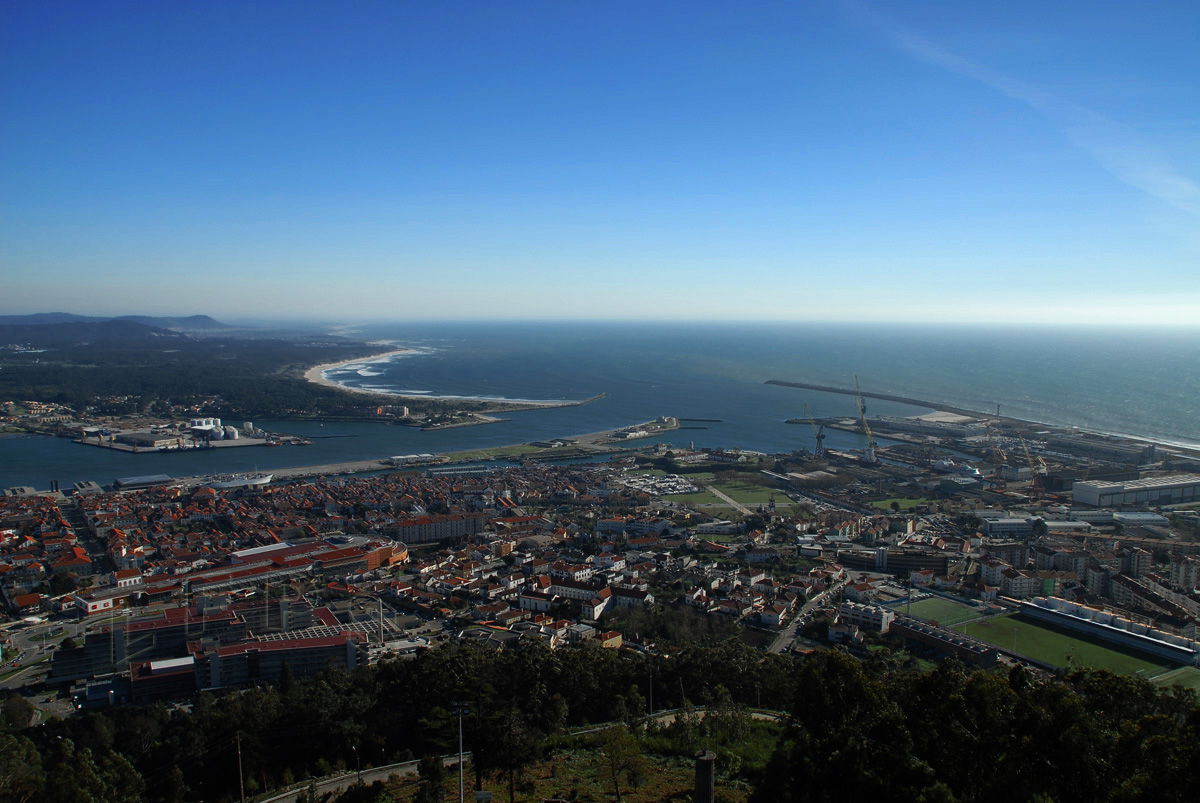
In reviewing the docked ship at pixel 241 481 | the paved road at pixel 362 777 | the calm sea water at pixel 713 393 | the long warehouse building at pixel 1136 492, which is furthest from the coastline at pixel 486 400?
the paved road at pixel 362 777

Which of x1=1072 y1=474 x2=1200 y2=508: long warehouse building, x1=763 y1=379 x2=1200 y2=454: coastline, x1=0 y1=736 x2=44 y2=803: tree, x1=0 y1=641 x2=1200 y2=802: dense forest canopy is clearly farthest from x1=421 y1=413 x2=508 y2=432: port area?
x1=0 y1=736 x2=44 y2=803: tree

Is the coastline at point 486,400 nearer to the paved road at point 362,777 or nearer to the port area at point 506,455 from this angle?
the port area at point 506,455

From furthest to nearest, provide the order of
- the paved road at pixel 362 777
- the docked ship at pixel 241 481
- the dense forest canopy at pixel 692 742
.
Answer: the docked ship at pixel 241 481
the paved road at pixel 362 777
the dense forest canopy at pixel 692 742

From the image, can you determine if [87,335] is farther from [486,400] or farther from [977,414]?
[977,414]

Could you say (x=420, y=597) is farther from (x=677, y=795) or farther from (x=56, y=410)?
(x=56, y=410)

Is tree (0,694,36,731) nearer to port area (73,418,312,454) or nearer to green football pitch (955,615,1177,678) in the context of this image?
green football pitch (955,615,1177,678)

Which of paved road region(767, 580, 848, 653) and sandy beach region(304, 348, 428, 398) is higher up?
sandy beach region(304, 348, 428, 398)

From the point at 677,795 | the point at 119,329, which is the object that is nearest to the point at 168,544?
the point at 677,795

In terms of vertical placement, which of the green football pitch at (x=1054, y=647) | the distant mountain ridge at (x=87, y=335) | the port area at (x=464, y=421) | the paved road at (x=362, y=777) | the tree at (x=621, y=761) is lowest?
the port area at (x=464, y=421)

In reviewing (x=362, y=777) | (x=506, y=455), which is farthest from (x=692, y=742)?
(x=506, y=455)
